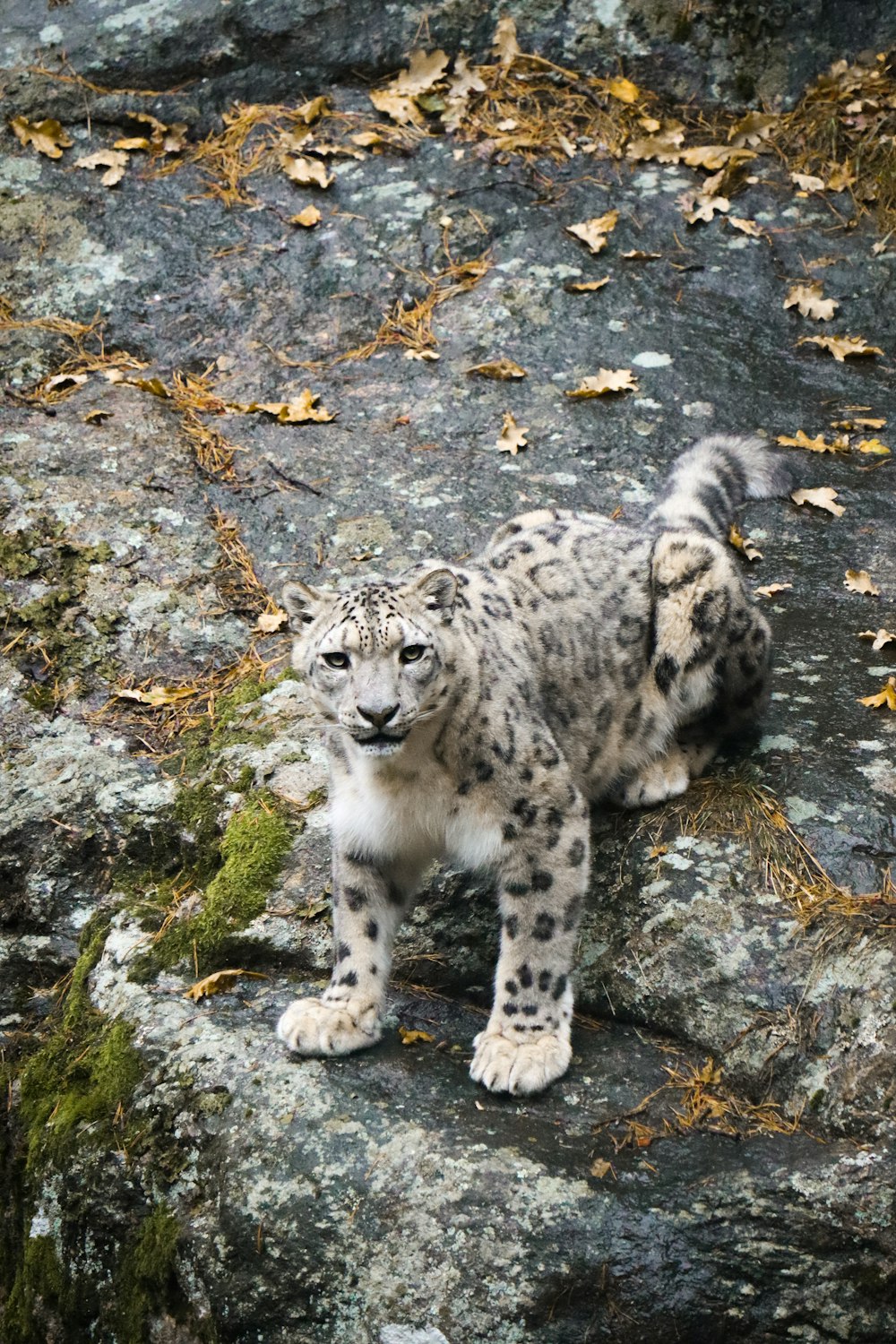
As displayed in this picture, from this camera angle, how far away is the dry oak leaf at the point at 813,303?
10.7m

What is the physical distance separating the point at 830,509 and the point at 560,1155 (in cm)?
527

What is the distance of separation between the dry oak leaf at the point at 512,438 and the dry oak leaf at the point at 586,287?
59.6 inches

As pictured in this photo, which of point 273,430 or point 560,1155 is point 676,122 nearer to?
point 273,430

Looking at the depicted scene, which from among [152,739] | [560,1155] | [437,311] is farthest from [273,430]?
[560,1155]

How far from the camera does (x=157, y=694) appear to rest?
814 centimetres

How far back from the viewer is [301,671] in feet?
19.1

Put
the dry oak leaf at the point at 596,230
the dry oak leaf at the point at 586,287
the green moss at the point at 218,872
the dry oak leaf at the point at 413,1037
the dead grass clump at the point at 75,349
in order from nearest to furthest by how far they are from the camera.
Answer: the dry oak leaf at the point at 413,1037
the green moss at the point at 218,872
the dead grass clump at the point at 75,349
the dry oak leaf at the point at 586,287
the dry oak leaf at the point at 596,230

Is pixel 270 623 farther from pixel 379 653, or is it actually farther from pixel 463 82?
pixel 463 82

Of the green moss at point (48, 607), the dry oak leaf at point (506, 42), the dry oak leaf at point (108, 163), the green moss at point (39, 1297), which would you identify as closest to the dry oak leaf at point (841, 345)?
the dry oak leaf at point (506, 42)

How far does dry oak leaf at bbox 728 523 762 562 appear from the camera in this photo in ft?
28.8

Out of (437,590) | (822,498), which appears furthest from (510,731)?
(822,498)

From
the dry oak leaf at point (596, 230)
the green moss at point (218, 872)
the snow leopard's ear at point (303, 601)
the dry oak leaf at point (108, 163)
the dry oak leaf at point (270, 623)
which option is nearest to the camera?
the snow leopard's ear at point (303, 601)

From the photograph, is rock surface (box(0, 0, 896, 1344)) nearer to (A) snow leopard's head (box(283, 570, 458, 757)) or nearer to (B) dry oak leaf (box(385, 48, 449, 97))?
(B) dry oak leaf (box(385, 48, 449, 97))

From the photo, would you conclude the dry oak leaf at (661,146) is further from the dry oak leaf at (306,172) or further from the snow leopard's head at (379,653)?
the snow leopard's head at (379,653)
